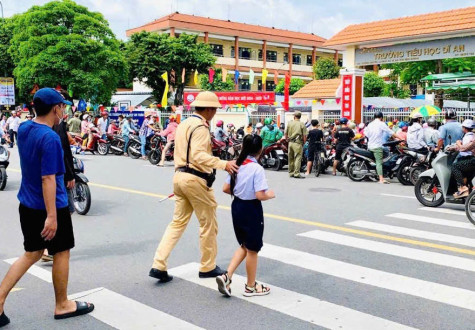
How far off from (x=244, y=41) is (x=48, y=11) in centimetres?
3083

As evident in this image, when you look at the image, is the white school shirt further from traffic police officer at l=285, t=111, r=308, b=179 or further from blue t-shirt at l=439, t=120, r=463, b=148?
traffic police officer at l=285, t=111, r=308, b=179

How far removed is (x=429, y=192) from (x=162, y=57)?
133 feet

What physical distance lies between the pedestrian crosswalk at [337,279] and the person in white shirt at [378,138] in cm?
554

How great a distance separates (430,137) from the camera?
1266cm

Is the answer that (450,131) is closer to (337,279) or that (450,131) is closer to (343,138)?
(343,138)

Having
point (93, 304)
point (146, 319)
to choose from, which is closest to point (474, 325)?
point (146, 319)

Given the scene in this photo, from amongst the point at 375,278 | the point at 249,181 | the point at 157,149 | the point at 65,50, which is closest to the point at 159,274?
the point at 249,181

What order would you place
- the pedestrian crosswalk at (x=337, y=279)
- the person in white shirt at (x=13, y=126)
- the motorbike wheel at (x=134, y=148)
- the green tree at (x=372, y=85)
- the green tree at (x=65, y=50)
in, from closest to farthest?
1. the pedestrian crosswalk at (x=337, y=279)
2. the motorbike wheel at (x=134, y=148)
3. the person in white shirt at (x=13, y=126)
4. the green tree at (x=65, y=50)
5. the green tree at (x=372, y=85)

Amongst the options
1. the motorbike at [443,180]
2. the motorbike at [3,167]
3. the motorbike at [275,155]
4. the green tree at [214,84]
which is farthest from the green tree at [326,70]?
the motorbike at [443,180]

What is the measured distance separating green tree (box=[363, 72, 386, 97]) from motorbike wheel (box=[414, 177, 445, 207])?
45123mm

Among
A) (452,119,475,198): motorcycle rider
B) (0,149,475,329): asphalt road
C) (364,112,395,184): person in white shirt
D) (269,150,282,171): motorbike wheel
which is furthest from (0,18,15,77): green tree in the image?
(452,119,475,198): motorcycle rider

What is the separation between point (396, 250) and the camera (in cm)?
645

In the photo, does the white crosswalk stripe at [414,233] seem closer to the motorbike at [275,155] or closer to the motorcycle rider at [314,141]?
the motorcycle rider at [314,141]

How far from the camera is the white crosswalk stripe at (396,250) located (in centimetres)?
589
